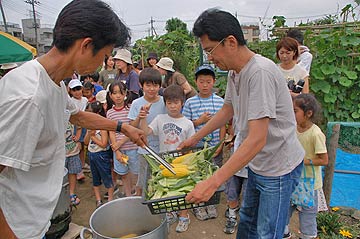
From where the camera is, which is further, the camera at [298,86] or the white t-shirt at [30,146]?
the camera at [298,86]

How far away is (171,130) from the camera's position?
314cm

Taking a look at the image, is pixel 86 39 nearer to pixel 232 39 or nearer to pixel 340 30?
pixel 232 39

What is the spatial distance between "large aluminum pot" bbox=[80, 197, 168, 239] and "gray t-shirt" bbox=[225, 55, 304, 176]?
Result: 105 cm

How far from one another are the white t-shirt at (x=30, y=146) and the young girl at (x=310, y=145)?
2.03m

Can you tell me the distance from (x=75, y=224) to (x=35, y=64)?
2.54m

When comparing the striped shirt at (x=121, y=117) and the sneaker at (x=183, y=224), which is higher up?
the striped shirt at (x=121, y=117)

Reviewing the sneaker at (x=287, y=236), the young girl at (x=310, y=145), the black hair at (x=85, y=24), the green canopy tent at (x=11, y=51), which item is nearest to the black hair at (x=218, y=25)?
the black hair at (x=85, y=24)

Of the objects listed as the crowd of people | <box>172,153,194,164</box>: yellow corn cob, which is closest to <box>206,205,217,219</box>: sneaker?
the crowd of people

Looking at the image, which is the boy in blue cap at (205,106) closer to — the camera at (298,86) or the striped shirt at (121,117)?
the striped shirt at (121,117)

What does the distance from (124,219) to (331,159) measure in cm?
241

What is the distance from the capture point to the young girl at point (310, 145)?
2.53 m

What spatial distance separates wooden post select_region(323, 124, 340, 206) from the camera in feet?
10.5

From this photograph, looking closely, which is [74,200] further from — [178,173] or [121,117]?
[178,173]

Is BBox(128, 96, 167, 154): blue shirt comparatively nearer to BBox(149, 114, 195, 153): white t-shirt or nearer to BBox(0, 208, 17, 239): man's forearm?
BBox(149, 114, 195, 153): white t-shirt
